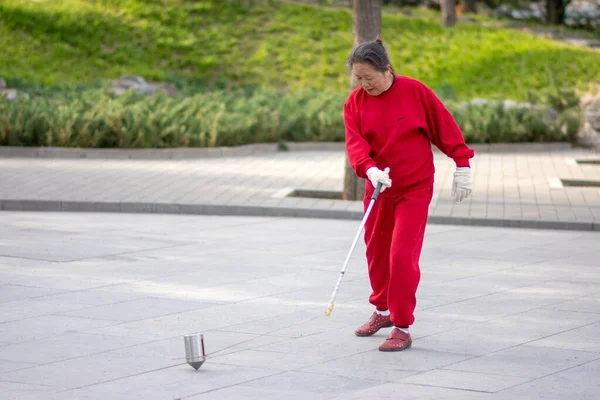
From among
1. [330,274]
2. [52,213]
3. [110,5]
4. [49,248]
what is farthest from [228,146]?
[110,5]

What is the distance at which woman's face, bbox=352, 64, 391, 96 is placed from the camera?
6.47 m

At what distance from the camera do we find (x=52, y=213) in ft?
43.4

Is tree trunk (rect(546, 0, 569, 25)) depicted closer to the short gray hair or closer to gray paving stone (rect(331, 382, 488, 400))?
the short gray hair

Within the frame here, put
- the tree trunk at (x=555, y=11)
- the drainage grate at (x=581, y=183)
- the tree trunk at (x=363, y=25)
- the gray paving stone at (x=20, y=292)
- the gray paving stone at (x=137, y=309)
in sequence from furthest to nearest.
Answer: the tree trunk at (x=555, y=11), the drainage grate at (x=581, y=183), the tree trunk at (x=363, y=25), the gray paving stone at (x=20, y=292), the gray paving stone at (x=137, y=309)

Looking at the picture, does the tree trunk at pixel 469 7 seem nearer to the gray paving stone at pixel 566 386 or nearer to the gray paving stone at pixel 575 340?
the gray paving stone at pixel 575 340

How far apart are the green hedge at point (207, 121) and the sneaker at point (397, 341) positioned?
526 inches

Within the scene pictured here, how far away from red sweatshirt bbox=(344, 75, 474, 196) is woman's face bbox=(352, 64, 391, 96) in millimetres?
68

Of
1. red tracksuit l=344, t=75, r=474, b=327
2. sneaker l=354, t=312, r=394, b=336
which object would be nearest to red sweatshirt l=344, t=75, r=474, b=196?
red tracksuit l=344, t=75, r=474, b=327

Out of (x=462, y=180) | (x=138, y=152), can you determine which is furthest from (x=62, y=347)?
(x=138, y=152)

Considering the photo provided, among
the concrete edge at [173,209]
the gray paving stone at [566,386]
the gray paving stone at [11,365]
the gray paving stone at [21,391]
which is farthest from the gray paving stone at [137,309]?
the concrete edge at [173,209]

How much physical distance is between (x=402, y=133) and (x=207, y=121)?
14.2 meters

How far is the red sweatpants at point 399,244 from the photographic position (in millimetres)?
6492

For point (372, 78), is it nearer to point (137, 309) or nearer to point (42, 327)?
point (137, 309)

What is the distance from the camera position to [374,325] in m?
6.88
